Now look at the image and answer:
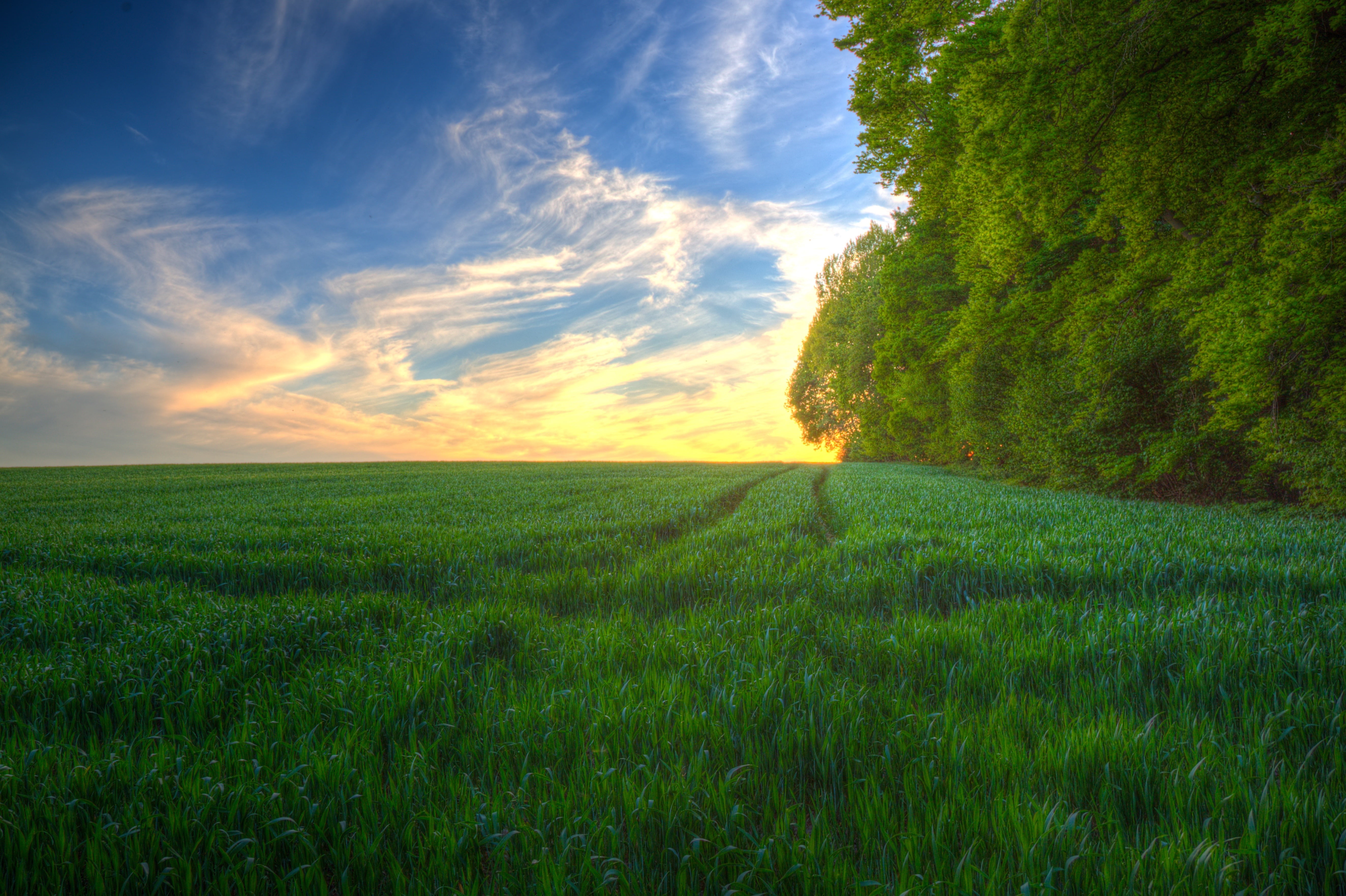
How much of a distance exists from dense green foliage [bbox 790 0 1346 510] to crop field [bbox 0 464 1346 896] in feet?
22.2

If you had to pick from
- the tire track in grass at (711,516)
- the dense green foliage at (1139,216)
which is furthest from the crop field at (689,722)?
the dense green foliage at (1139,216)

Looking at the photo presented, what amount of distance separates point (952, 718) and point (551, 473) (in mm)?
34161

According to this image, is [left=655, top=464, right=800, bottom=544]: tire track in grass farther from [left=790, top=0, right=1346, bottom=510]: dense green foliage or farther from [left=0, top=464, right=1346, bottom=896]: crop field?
[left=790, top=0, right=1346, bottom=510]: dense green foliage

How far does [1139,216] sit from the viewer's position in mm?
14023

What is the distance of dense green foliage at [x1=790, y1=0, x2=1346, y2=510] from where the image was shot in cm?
1097

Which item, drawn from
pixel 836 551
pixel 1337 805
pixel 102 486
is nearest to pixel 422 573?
pixel 836 551

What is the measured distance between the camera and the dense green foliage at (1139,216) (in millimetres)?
10969

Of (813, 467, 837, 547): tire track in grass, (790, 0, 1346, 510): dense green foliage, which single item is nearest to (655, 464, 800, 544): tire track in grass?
(813, 467, 837, 547): tire track in grass

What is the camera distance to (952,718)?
10.5ft

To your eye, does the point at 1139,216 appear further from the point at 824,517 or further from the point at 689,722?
the point at 689,722

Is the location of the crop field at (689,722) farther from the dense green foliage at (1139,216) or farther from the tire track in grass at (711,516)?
the dense green foliage at (1139,216)

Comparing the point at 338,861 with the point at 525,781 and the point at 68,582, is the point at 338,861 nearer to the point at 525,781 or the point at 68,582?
the point at 525,781

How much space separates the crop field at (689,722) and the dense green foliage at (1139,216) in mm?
6771

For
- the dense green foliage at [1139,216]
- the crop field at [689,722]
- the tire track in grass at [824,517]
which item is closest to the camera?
the crop field at [689,722]
